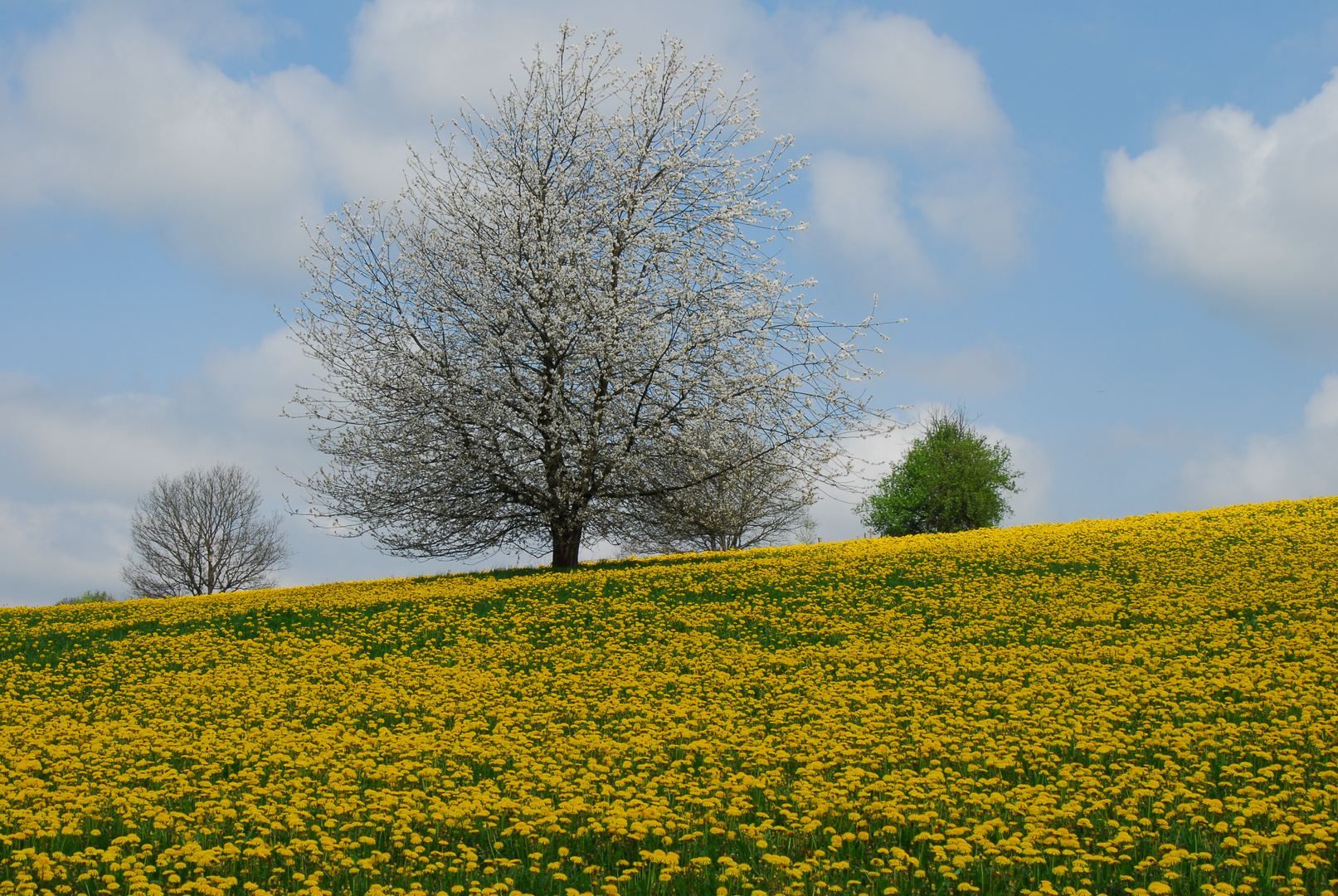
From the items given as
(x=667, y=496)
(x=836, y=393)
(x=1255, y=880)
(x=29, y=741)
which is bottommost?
(x=1255, y=880)

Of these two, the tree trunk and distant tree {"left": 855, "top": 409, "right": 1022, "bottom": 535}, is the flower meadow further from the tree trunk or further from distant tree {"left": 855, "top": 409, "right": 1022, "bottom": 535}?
A: distant tree {"left": 855, "top": 409, "right": 1022, "bottom": 535}

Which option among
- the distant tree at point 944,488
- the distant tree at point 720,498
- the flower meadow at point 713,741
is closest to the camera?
the flower meadow at point 713,741

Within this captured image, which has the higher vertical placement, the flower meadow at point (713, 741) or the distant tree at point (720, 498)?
the distant tree at point (720, 498)

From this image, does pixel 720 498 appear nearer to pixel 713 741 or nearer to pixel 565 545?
pixel 565 545

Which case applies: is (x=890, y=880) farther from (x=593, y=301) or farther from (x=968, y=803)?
(x=593, y=301)

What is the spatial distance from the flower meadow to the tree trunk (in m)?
4.26

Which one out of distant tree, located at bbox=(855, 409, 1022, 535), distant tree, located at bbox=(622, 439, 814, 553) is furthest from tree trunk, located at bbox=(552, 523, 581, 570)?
distant tree, located at bbox=(855, 409, 1022, 535)

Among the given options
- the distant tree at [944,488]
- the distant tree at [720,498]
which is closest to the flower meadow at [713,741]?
the distant tree at [720,498]

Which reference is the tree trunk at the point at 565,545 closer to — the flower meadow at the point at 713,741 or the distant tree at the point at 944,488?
the flower meadow at the point at 713,741

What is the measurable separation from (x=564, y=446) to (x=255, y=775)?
39.7ft

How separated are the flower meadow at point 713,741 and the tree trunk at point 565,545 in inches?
168

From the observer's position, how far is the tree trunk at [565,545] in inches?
862

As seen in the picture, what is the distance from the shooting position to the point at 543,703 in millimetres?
10508

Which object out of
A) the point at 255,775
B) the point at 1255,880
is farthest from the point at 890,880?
the point at 255,775
